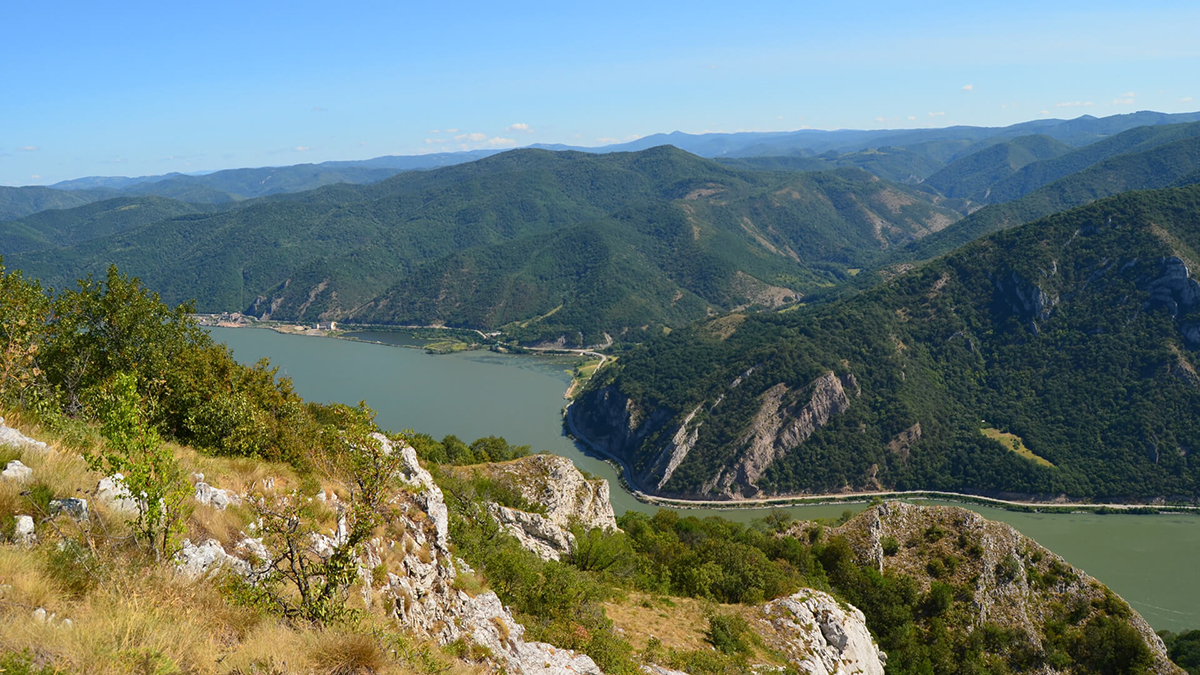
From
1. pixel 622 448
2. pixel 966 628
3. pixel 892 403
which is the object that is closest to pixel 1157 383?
pixel 892 403

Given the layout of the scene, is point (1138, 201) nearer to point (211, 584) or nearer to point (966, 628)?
point (966, 628)

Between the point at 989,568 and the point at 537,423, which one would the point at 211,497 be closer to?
the point at 989,568

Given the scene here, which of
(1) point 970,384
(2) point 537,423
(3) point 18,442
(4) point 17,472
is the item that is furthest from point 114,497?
(1) point 970,384

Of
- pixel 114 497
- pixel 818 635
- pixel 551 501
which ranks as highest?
pixel 114 497

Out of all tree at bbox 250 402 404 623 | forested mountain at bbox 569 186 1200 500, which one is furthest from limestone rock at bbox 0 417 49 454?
forested mountain at bbox 569 186 1200 500

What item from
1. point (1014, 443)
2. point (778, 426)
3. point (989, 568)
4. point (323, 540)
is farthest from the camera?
point (778, 426)

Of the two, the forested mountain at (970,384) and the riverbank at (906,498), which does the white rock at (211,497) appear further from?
the forested mountain at (970,384)

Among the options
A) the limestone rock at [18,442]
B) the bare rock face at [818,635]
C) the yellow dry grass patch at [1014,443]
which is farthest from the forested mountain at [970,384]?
the limestone rock at [18,442]
